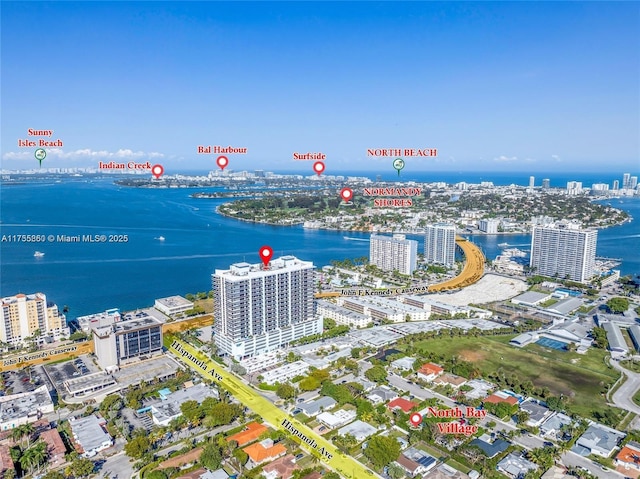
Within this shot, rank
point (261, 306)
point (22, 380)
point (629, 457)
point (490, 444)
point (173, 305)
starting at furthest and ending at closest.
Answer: point (173, 305), point (261, 306), point (22, 380), point (490, 444), point (629, 457)

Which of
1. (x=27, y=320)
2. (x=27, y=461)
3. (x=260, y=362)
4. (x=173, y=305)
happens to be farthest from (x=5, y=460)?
(x=173, y=305)

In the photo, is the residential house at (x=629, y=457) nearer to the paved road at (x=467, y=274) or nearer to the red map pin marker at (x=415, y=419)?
the red map pin marker at (x=415, y=419)

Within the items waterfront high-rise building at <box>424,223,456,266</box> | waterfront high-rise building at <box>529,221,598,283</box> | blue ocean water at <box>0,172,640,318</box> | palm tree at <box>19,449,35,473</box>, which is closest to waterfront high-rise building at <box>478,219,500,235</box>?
blue ocean water at <box>0,172,640,318</box>

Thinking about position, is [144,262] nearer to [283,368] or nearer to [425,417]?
[283,368]

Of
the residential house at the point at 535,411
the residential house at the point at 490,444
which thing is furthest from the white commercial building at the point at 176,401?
the residential house at the point at 535,411

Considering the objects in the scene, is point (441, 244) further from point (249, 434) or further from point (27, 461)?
point (27, 461)
